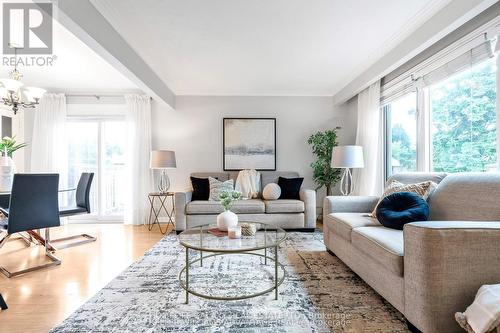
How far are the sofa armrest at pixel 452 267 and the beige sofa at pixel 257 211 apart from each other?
2.44 m

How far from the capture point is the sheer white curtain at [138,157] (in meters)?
4.51

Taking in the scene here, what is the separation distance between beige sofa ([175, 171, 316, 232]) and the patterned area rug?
1139 millimetres

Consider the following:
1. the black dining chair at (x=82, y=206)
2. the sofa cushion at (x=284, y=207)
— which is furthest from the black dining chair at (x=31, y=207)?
the sofa cushion at (x=284, y=207)

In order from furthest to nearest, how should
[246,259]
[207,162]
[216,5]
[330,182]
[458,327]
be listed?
[207,162] → [330,182] → [246,259] → [216,5] → [458,327]

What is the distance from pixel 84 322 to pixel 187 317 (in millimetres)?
640

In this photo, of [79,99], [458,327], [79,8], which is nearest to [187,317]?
[458,327]

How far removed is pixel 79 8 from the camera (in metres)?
1.93

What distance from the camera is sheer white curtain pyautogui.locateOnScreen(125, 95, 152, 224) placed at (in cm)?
451

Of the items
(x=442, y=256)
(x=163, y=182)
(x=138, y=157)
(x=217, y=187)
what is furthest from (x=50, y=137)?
(x=442, y=256)

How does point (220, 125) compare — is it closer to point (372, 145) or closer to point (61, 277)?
point (372, 145)

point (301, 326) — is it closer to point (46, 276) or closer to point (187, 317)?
point (187, 317)

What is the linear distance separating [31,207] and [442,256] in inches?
135

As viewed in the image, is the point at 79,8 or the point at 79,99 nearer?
the point at 79,8

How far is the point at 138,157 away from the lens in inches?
178
